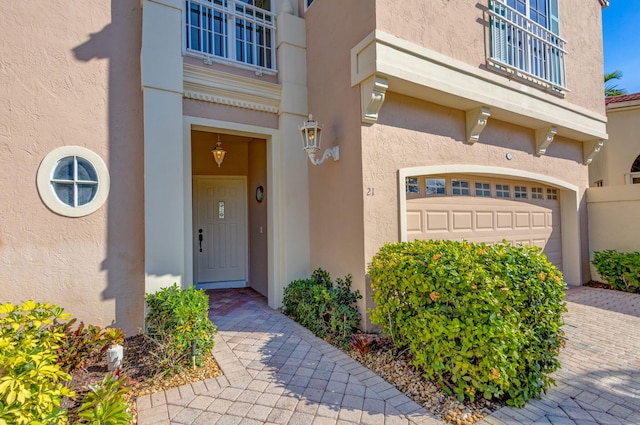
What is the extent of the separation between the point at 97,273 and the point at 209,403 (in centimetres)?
280

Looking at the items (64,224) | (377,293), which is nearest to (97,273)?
(64,224)

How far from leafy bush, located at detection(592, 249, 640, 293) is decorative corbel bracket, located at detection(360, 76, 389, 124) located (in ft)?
24.9

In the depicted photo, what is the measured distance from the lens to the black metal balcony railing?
6180 millimetres

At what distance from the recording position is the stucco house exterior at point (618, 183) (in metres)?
8.15

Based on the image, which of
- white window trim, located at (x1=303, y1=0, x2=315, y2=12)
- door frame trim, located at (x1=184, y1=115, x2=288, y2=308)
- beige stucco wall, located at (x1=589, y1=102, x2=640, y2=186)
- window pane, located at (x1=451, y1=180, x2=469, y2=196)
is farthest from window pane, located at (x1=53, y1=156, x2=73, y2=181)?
beige stucco wall, located at (x1=589, y1=102, x2=640, y2=186)

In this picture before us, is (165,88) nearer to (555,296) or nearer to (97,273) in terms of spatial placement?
(97,273)

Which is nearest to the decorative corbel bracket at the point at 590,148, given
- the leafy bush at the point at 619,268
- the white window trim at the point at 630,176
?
the leafy bush at the point at 619,268

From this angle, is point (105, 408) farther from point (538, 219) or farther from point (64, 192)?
point (538, 219)

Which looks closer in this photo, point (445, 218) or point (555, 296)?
point (555, 296)

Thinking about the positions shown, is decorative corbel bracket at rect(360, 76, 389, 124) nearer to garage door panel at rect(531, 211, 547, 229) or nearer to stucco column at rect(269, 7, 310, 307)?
stucco column at rect(269, 7, 310, 307)

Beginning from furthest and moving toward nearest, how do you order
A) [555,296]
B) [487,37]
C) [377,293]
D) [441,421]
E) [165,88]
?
[487,37] < [165,88] < [377,293] < [555,296] < [441,421]

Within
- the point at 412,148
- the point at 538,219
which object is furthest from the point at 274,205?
the point at 538,219

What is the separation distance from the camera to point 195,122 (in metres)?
5.51

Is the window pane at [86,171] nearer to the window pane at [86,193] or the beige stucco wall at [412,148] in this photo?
the window pane at [86,193]
